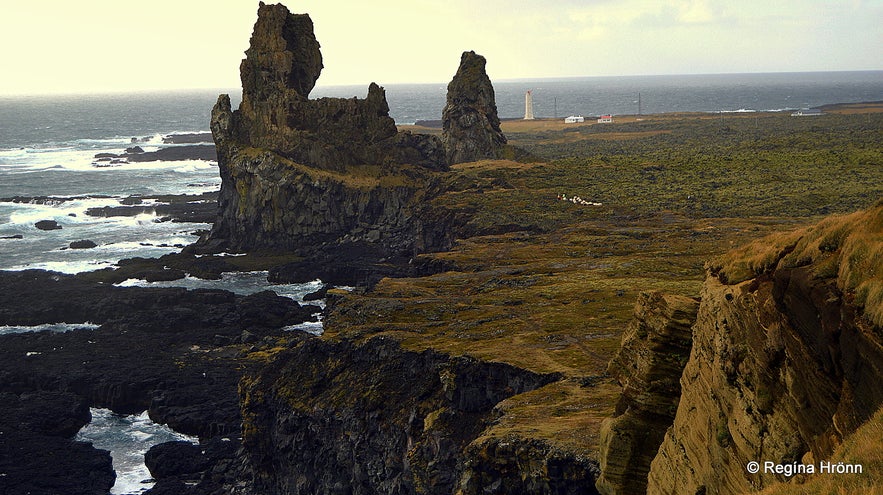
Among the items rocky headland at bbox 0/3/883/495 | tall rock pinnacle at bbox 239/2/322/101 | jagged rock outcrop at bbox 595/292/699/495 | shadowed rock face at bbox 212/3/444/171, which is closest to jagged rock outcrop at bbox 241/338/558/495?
rocky headland at bbox 0/3/883/495

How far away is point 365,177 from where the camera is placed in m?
126

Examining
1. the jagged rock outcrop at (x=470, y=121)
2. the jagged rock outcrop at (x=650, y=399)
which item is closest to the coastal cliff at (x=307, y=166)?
the jagged rock outcrop at (x=470, y=121)

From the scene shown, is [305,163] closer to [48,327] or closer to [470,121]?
[470,121]

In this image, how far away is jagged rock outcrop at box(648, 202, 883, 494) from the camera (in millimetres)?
17719

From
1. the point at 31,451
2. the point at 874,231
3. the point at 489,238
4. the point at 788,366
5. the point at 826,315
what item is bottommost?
the point at 31,451

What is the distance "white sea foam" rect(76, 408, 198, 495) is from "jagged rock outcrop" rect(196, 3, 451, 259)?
48776 mm

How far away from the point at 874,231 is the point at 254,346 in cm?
6521

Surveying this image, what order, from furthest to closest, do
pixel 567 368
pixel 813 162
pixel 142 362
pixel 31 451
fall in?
pixel 813 162
pixel 142 362
pixel 31 451
pixel 567 368

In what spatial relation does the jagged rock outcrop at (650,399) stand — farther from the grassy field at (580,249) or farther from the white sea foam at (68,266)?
the white sea foam at (68,266)

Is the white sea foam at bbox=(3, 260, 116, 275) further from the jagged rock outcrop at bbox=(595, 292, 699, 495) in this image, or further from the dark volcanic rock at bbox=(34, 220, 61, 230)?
the jagged rock outcrop at bbox=(595, 292, 699, 495)

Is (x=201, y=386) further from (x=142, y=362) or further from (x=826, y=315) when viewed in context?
(x=826, y=315)

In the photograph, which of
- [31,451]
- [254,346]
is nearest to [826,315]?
[31,451]

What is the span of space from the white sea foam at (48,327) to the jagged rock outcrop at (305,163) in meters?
31.5

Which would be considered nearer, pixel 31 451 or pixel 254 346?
pixel 31 451
